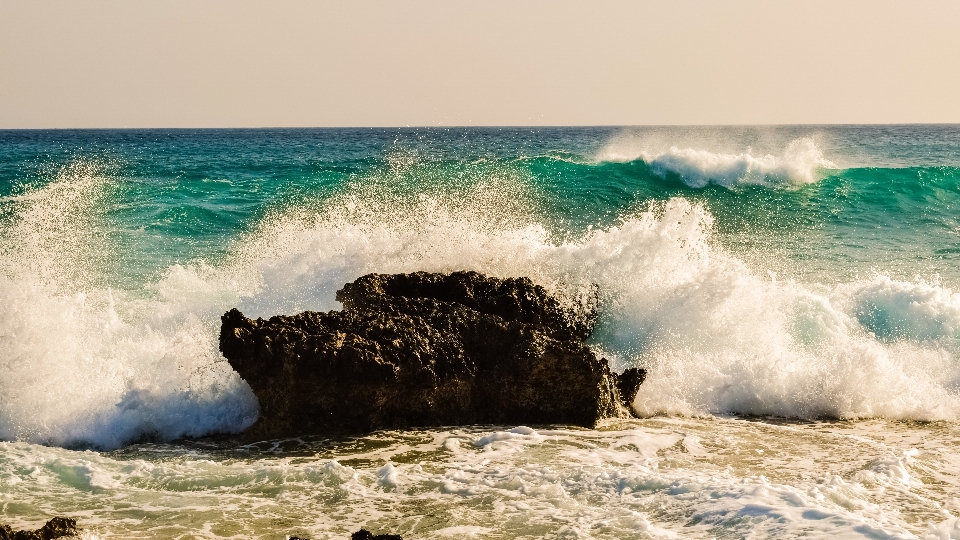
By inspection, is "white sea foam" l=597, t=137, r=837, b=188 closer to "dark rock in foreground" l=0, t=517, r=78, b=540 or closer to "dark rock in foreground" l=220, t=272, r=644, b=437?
"dark rock in foreground" l=220, t=272, r=644, b=437

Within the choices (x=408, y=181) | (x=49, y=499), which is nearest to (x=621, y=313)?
(x=49, y=499)

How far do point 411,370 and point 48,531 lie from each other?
8.85 ft

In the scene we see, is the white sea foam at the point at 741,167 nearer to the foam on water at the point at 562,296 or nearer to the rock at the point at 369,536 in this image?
the foam on water at the point at 562,296

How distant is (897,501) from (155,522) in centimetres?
410

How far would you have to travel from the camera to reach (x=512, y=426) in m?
6.79

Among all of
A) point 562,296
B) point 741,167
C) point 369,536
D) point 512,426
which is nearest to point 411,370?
point 512,426

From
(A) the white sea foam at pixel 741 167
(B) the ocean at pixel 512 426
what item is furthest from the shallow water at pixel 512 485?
(A) the white sea foam at pixel 741 167

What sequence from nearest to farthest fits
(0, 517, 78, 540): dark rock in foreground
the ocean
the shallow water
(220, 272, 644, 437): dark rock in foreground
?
(0, 517, 78, 540): dark rock in foreground
the shallow water
the ocean
(220, 272, 644, 437): dark rock in foreground

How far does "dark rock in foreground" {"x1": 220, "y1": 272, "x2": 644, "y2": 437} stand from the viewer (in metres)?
6.58

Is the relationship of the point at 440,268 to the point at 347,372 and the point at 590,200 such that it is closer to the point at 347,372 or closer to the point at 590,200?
the point at 347,372

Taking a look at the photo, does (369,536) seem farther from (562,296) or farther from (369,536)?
(562,296)

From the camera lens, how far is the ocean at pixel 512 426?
5.13 meters

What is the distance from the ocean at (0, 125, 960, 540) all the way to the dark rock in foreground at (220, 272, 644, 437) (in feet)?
0.72

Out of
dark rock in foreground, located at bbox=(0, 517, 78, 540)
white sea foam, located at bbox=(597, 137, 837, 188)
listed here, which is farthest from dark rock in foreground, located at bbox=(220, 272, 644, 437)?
white sea foam, located at bbox=(597, 137, 837, 188)
